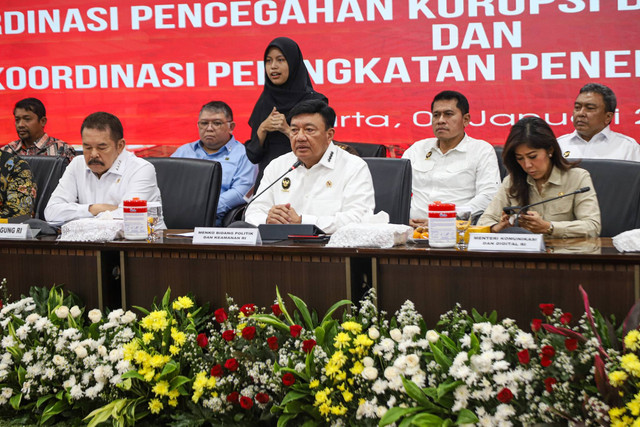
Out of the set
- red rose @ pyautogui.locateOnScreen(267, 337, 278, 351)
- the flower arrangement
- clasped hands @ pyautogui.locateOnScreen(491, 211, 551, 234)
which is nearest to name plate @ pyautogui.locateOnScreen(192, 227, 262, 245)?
the flower arrangement

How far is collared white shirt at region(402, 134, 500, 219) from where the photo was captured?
3.44 m

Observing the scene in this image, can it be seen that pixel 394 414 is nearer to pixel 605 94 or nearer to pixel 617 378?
pixel 617 378

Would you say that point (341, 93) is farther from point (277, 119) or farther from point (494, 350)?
point (494, 350)

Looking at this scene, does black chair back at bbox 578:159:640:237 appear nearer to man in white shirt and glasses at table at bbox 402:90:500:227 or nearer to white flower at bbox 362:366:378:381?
man in white shirt and glasses at table at bbox 402:90:500:227

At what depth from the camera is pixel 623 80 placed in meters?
3.98

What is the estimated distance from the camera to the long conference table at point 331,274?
1.62 metres

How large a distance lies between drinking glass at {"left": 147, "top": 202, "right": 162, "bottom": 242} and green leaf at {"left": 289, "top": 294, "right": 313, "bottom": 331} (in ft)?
1.92

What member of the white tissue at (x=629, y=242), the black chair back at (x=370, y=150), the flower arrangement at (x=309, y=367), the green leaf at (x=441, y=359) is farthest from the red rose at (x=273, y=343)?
the black chair back at (x=370, y=150)

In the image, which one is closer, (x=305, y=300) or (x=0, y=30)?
(x=305, y=300)

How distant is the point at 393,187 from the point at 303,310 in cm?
113

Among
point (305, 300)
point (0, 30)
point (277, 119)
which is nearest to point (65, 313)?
point (305, 300)

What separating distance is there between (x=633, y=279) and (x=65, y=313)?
139cm

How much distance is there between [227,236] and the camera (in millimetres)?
2014

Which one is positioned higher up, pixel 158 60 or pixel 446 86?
pixel 158 60
